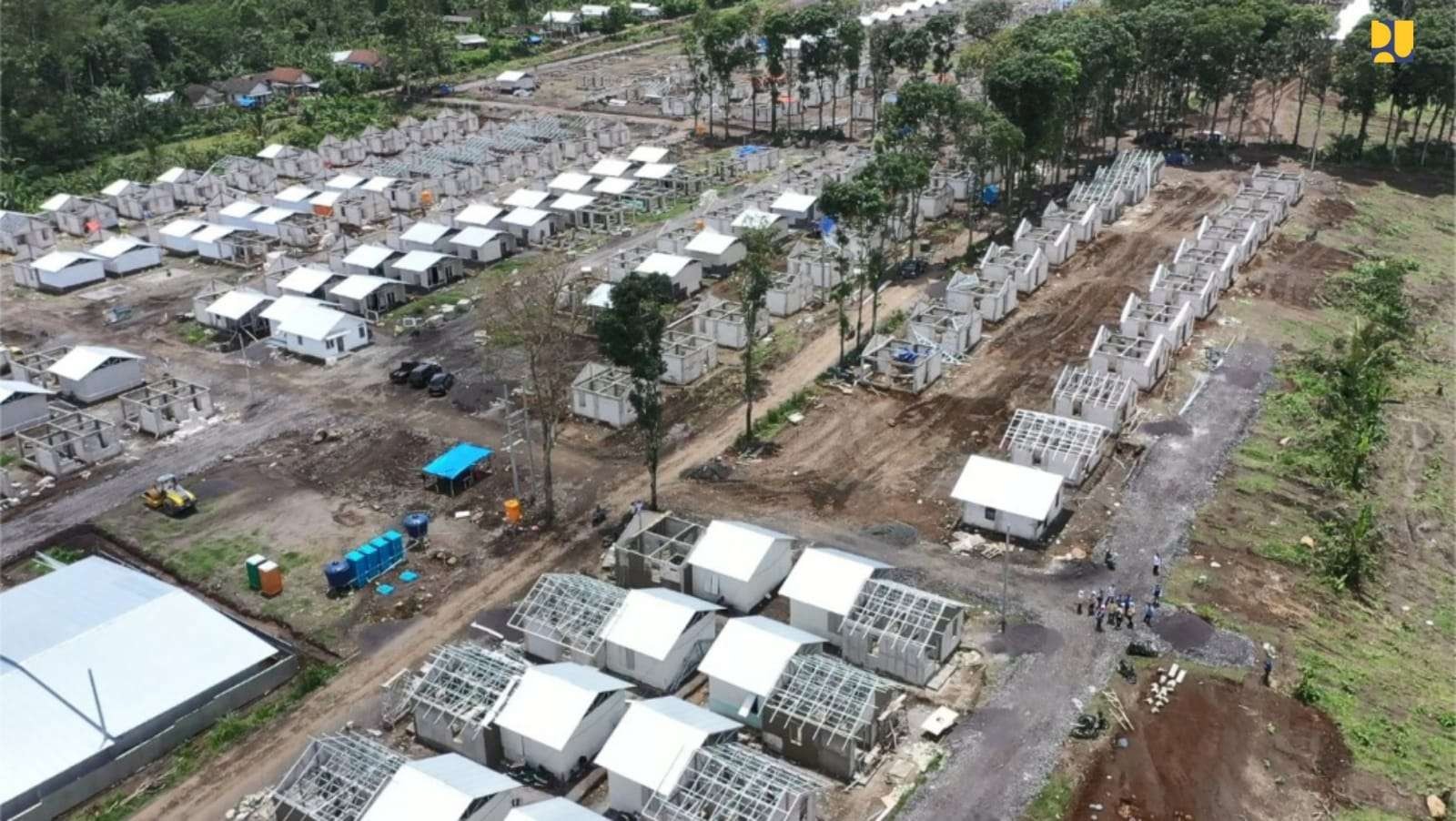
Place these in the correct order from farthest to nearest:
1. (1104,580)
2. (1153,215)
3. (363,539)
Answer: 1. (1153,215)
2. (363,539)
3. (1104,580)

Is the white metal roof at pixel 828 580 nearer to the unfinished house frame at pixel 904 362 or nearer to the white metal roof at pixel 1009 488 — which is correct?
the white metal roof at pixel 1009 488

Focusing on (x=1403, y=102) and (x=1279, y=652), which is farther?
(x=1403, y=102)

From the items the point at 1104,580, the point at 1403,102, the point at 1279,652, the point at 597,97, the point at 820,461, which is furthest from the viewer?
the point at 597,97

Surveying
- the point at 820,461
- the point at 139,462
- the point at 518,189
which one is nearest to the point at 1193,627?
the point at 820,461

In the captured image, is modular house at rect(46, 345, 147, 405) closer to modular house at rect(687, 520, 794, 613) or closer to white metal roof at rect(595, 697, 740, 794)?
modular house at rect(687, 520, 794, 613)

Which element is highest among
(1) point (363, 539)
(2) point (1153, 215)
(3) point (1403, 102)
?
(3) point (1403, 102)

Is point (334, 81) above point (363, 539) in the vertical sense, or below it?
above

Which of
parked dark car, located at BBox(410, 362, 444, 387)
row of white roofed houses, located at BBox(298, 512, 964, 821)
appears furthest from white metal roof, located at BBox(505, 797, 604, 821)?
parked dark car, located at BBox(410, 362, 444, 387)

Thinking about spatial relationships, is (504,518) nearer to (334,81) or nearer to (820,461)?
(820,461)

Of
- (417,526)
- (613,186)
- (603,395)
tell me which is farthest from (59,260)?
(417,526)
